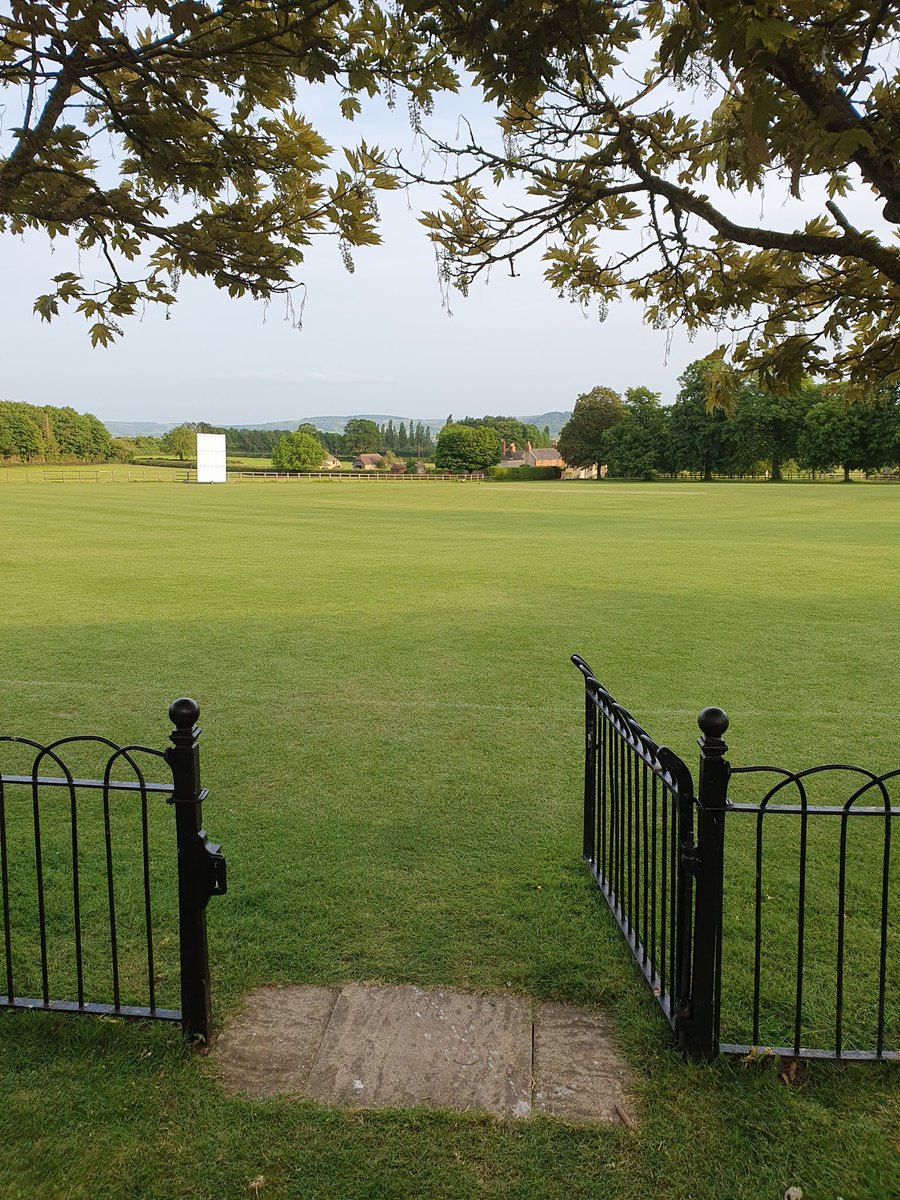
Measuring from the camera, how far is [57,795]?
262 inches

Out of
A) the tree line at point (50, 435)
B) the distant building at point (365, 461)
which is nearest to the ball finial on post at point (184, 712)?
the tree line at point (50, 435)

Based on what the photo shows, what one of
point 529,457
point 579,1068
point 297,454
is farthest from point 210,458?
point 529,457

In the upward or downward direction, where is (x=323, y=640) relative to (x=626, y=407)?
downward

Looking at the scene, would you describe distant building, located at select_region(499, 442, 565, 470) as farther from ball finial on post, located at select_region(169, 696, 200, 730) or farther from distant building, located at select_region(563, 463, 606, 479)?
ball finial on post, located at select_region(169, 696, 200, 730)

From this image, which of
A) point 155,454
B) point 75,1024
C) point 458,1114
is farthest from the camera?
point 155,454

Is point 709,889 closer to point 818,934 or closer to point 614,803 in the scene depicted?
point 614,803

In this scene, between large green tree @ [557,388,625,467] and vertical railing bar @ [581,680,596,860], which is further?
large green tree @ [557,388,625,467]

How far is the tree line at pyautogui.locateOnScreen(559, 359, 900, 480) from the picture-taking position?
244 feet

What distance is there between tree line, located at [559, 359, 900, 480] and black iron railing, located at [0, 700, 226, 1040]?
2624 inches

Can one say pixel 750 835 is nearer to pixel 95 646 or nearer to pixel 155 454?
pixel 95 646

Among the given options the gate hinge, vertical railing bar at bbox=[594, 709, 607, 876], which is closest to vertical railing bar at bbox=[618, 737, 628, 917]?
vertical railing bar at bbox=[594, 709, 607, 876]

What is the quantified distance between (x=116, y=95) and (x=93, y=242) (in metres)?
0.84

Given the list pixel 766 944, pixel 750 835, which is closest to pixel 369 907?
pixel 766 944

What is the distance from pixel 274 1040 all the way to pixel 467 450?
140 meters
